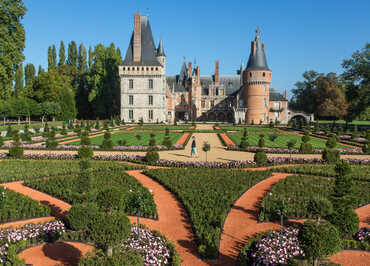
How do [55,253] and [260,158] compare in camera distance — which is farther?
[260,158]

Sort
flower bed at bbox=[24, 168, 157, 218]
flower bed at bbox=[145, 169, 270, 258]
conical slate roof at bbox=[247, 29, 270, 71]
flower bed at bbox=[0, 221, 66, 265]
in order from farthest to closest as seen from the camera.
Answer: conical slate roof at bbox=[247, 29, 270, 71]
flower bed at bbox=[24, 168, 157, 218]
flower bed at bbox=[145, 169, 270, 258]
flower bed at bbox=[0, 221, 66, 265]

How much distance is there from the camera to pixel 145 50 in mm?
54312

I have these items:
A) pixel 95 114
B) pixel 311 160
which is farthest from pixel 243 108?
pixel 311 160

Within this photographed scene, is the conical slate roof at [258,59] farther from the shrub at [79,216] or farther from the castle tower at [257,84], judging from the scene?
the shrub at [79,216]

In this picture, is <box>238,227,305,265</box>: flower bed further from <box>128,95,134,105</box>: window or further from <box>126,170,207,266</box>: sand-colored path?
<box>128,95,134,105</box>: window

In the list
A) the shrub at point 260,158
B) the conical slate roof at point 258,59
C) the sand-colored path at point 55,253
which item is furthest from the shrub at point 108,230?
the conical slate roof at point 258,59

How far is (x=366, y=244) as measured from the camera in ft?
23.6

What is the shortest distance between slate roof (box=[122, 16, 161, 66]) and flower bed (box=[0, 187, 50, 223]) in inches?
1854

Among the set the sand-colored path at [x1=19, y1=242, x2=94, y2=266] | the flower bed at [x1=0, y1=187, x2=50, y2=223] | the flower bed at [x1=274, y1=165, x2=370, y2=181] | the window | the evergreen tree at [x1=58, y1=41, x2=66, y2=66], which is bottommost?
the sand-colored path at [x1=19, y1=242, x2=94, y2=266]

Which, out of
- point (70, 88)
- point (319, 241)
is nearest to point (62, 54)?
point (70, 88)

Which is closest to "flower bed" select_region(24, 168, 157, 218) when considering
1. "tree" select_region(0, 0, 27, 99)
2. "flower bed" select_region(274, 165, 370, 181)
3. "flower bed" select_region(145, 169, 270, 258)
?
"flower bed" select_region(145, 169, 270, 258)

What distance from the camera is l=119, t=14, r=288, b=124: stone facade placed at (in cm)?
5450

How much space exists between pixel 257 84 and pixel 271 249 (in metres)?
54.2

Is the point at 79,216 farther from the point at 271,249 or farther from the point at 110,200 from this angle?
the point at 271,249
